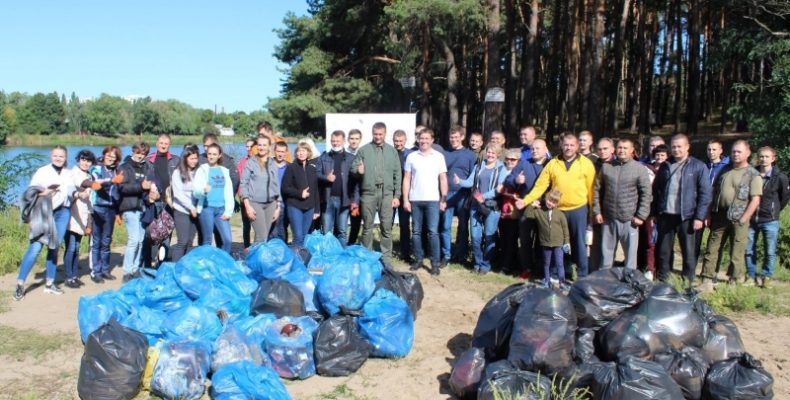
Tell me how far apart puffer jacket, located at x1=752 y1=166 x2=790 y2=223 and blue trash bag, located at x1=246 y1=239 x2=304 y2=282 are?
17.0 ft

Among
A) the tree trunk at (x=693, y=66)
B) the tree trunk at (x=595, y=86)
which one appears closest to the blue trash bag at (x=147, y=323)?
the tree trunk at (x=595, y=86)

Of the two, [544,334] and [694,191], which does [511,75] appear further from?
[544,334]

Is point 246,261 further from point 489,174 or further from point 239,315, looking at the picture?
point 489,174

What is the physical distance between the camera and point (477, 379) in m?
4.01

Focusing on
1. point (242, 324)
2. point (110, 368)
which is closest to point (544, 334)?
point (242, 324)

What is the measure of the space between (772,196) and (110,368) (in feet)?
22.1

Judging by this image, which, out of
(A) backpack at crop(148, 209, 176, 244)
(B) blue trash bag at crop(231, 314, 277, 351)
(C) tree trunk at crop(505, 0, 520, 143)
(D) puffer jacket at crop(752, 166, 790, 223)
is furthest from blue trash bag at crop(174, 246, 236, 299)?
(C) tree trunk at crop(505, 0, 520, 143)

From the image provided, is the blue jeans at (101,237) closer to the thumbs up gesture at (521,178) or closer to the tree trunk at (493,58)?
the thumbs up gesture at (521,178)

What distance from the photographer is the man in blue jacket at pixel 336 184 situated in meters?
7.55

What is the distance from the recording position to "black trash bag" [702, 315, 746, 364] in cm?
409

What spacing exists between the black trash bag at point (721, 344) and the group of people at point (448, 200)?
87.4 inches

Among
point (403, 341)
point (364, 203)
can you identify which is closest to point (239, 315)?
point (403, 341)

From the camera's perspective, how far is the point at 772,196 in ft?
21.9

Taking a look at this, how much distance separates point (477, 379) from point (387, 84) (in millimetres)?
18344
